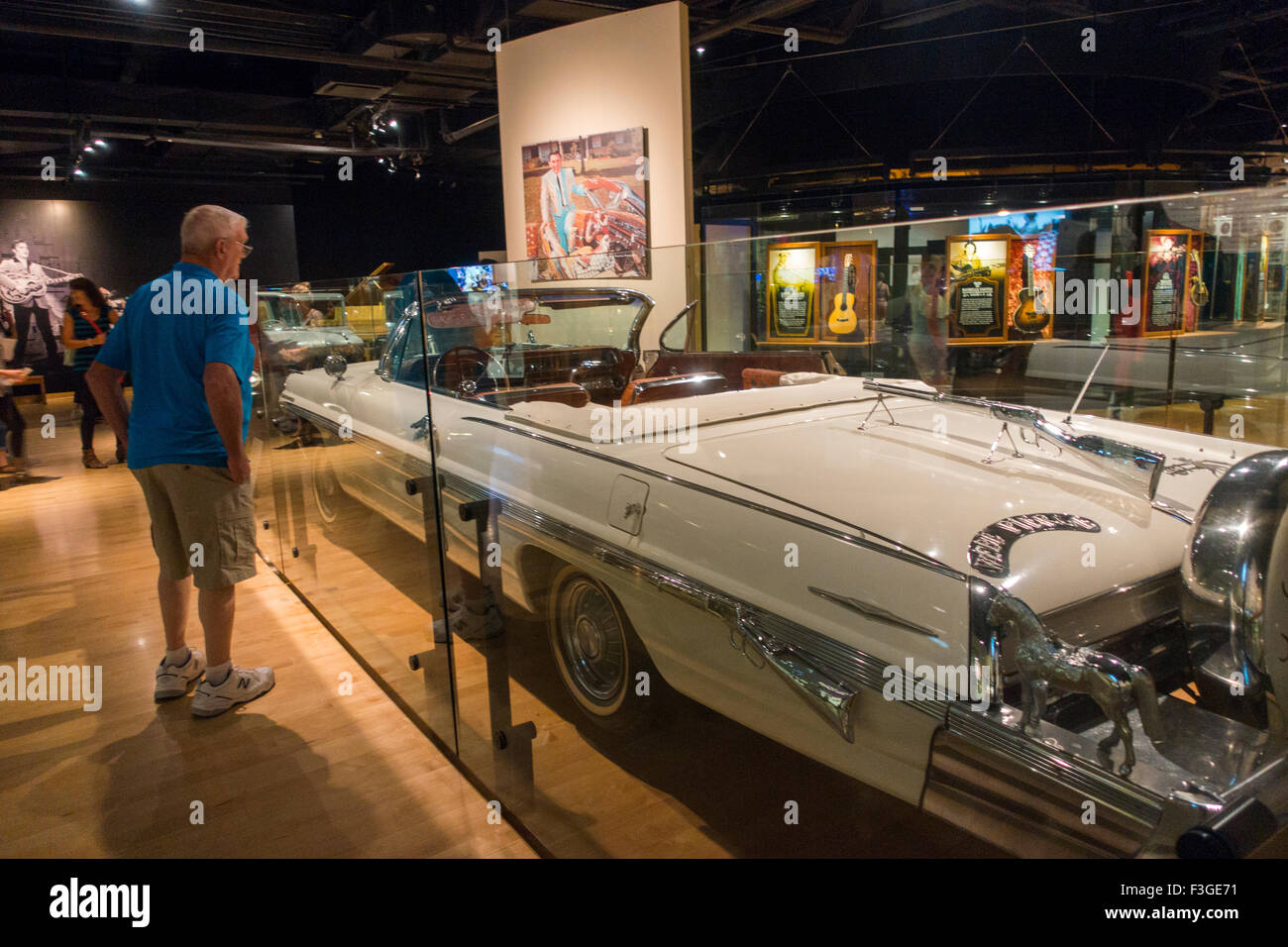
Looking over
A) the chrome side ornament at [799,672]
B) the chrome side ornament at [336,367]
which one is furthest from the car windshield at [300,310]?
the chrome side ornament at [799,672]

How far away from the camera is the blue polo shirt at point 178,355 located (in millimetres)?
2609

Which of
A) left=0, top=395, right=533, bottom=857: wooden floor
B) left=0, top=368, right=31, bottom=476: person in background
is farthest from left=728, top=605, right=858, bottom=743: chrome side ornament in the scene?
left=0, top=368, right=31, bottom=476: person in background

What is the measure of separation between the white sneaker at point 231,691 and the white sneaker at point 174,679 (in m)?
0.08

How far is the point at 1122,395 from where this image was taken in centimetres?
284

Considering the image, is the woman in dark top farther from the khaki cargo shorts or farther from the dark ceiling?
the khaki cargo shorts

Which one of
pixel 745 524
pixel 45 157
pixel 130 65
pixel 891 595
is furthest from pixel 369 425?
pixel 45 157

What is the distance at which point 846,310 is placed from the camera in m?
3.29

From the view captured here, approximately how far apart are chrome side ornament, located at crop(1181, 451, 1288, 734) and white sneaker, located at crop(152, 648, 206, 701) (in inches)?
119

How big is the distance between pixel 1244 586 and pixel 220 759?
2.65 metres

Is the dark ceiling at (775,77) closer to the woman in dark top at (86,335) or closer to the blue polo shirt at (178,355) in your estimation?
the woman in dark top at (86,335)

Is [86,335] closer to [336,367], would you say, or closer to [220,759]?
[336,367]

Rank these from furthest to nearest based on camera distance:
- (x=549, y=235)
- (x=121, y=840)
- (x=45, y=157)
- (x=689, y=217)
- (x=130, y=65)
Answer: (x=45, y=157) → (x=130, y=65) → (x=549, y=235) → (x=689, y=217) → (x=121, y=840)

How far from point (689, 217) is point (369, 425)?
268cm
